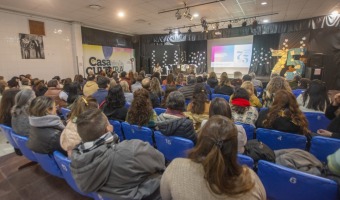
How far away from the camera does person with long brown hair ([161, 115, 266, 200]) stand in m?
0.83

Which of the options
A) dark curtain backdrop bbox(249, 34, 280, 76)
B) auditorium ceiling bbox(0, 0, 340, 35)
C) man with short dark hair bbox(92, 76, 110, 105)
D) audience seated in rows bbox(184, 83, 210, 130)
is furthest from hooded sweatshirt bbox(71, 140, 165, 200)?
dark curtain backdrop bbox(249, 34, 280, 76)

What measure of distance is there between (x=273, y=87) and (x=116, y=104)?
2.67 m

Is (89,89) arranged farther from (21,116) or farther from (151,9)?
(151,9)

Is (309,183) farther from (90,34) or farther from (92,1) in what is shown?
(90,34)

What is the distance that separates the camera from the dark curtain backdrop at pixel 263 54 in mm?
Answer: 9727

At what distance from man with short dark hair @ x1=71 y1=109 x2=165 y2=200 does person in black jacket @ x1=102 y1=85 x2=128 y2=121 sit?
143 centimetres

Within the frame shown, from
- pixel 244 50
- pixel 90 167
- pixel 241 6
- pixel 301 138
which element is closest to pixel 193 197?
pixel 90 167

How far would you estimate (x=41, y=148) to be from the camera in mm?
1872

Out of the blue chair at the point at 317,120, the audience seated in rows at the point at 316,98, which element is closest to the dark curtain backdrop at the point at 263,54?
the audience seated in rows at the point at 316,98

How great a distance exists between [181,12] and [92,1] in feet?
9.68

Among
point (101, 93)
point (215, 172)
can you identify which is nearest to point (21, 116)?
point (101, 93)

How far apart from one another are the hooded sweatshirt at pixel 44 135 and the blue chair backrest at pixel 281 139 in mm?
2172

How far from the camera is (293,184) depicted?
133 cm

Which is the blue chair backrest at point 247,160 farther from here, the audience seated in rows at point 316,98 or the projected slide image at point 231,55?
the projected slide image at point 231,55
